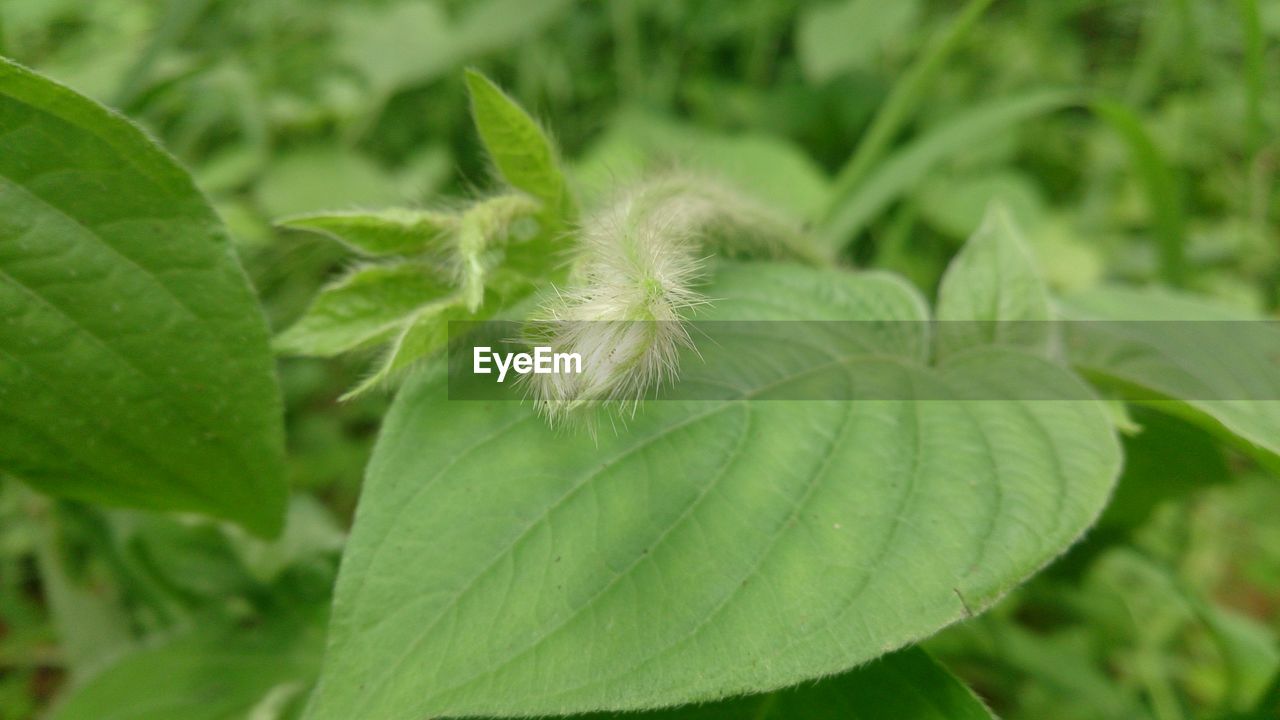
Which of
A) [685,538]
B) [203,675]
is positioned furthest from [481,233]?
[203,675]

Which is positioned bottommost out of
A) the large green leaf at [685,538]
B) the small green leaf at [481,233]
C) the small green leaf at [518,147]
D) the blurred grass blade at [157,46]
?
the large green leaf at [685,538]

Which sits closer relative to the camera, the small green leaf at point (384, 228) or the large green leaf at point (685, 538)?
the large green leaf at point (685, 538)

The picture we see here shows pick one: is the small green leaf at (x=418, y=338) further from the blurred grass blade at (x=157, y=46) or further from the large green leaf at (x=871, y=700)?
the blurred grass blade at (x=157, y=46)

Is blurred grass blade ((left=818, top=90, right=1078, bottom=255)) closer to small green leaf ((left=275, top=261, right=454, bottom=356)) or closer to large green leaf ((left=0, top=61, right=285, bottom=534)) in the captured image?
small green leaf ((left=275, top=261, right=454, bottom=356))

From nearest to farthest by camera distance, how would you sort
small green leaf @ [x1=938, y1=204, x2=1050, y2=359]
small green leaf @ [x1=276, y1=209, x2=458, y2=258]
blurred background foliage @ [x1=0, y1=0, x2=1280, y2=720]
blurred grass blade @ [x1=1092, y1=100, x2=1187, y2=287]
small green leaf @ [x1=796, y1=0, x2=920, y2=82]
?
small green leaf @ [x1=276, y1=209, x2=458, y2=258] → small green leaf @ [x1=938, y1=204, x2=1050, y2=359] → blurred background foliage @ [x1=0, y1=0, x2=1280, y2=720] → blurred grass blade @ [x1=1092, y1=100, x2=1187, y2=287] → small green leaf @ [x1=796, y1=0, x2=920, y2=82]

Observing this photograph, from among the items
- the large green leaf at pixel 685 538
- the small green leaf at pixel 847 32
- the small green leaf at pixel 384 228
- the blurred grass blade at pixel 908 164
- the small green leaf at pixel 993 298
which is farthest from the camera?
the small green leaf at pixel 847 32

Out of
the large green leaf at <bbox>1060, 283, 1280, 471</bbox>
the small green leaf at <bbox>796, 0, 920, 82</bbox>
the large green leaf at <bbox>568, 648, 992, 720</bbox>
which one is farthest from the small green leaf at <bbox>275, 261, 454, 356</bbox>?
the small green leaf at <bbox>796, 0, 920, 82</bbox>

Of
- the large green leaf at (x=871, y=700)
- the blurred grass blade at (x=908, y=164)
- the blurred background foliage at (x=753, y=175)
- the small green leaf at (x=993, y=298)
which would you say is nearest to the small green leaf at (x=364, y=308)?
the blurred background foliage at (x=753, y=175)
